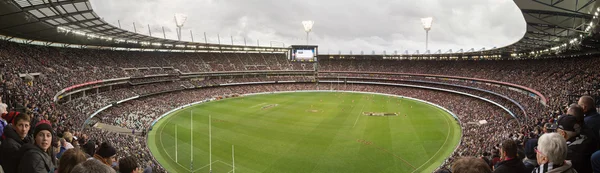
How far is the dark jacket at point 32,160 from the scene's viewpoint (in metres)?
4.01

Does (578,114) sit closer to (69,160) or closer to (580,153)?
(580,153)

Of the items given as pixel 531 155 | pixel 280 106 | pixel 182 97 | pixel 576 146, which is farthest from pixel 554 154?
pixel 182 97

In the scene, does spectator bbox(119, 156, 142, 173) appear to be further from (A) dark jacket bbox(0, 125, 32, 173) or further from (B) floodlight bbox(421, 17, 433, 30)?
(B) floodlight bbox(421, 17, 433, 30)

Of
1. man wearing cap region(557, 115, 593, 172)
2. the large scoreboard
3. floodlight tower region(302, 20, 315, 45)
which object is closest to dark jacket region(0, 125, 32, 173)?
man wearing cap region(557, 115, 593, 172)

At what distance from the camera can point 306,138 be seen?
3117cm

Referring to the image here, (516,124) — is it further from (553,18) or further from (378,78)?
(378,78)

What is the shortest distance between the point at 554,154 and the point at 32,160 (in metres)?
6.94

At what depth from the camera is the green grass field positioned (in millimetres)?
23578

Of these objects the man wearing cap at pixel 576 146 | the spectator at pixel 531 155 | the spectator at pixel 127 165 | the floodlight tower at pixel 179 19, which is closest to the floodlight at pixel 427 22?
the floodlight tower at pixel 179 19

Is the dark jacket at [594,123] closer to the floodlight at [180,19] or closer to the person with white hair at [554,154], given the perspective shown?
the person with white hair at [554,154]

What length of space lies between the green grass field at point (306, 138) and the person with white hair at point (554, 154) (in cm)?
1933

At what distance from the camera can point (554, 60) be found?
4281cm

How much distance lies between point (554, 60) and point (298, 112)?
39.3 meters

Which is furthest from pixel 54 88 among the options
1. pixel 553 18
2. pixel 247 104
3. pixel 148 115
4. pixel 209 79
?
pixel 553 18
